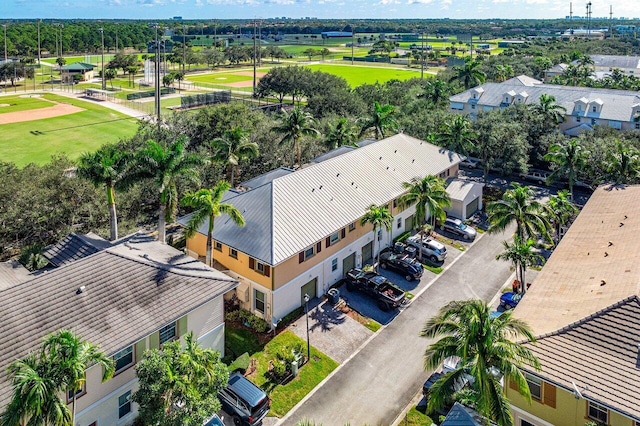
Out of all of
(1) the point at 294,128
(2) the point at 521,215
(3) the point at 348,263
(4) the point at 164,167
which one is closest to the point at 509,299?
(2) the point at 521,215

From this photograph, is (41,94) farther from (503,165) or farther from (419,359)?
(419,359)

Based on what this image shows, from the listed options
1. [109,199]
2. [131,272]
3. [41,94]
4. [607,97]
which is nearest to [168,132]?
[109,199]

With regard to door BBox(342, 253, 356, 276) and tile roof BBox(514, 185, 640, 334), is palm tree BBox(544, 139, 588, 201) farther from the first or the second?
door BBox(342, 253, 356, 276)

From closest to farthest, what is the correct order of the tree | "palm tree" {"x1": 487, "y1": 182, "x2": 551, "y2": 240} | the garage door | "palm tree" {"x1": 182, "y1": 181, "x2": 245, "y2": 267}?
the tree
"palm tree" {"x1": 182, "y1": 181, "x2": 245, "y2": 267}
"palm tree" {"x1": 487, "y1": 182, "x2": 551, "y2": 240}
the garage door

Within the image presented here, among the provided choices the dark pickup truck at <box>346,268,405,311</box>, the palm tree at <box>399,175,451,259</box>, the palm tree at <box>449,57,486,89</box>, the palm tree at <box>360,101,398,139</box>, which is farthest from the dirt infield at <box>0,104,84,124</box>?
the palm tree at <box>399,175,451,259</box>

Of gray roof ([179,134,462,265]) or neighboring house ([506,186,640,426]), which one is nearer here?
neighboring house ([506,186,640,426])

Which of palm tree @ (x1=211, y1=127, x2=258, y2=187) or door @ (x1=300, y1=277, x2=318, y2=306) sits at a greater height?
palm tree @ (x1=211, y1=127, x2=258, y2=187)
